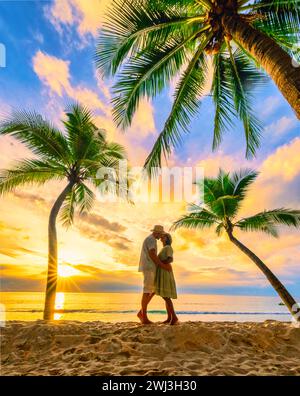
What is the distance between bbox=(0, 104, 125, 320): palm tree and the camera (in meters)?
9.05

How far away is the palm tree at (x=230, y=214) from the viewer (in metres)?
10.8

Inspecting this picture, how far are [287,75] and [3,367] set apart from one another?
5328 millimetres

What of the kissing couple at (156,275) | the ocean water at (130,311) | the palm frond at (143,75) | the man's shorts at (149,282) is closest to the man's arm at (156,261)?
the kissing couple at (156,275)

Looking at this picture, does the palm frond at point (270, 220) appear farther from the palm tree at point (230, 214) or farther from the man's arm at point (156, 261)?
the man's arm at point (156, 261)

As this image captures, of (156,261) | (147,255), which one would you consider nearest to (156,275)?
(156,261)

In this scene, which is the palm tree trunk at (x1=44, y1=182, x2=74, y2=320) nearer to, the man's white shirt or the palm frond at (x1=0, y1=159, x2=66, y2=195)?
the palm frond at (x1=0, y1=159, x2=66, y2=195)

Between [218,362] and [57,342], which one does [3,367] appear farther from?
[218,362]

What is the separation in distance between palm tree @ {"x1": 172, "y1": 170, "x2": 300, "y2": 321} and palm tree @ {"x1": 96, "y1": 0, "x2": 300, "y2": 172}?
4135 millimetres

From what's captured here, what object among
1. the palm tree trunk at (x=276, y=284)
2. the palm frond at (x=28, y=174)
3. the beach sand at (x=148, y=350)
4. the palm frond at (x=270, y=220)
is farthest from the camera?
Result: the palm frond at (x=270, y=220)

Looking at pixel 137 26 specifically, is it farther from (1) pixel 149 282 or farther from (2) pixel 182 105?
(1) pixel 149 282

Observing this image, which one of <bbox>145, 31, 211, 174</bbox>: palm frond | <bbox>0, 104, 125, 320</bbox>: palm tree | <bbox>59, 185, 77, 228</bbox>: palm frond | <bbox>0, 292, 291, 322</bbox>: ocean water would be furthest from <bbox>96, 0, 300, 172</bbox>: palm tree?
<bbox>0, 292, 291, 322</bbox>: ocean water

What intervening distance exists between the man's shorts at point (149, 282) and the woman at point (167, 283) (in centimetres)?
9
